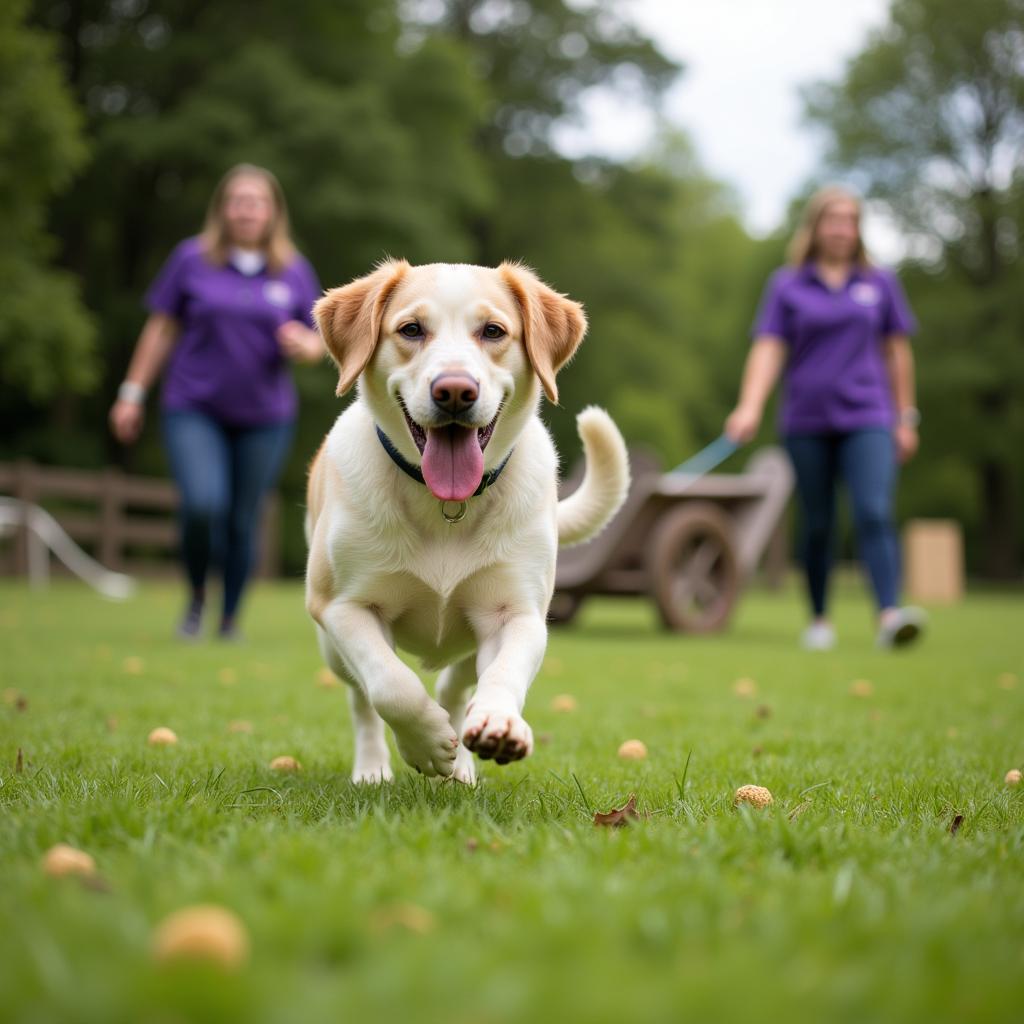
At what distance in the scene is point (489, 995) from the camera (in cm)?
130

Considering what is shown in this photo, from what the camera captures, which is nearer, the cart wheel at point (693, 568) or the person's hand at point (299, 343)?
the person's hand at point (299, 343)

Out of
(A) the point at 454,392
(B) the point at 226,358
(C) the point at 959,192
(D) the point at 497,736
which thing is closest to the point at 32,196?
(B) the point at 226,358

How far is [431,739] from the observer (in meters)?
2.86

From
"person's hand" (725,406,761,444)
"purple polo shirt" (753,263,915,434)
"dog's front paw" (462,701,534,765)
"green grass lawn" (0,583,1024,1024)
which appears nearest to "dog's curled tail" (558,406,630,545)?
"green grass lawn" (0,583,1024,1024)

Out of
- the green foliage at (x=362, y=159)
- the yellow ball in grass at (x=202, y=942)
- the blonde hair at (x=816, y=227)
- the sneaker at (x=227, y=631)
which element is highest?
the green foliage at (x=362, y=159)

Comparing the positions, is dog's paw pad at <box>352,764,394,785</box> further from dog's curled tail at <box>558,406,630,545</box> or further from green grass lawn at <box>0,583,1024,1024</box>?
dog's curled tail at <box>558,406,630,545</box>

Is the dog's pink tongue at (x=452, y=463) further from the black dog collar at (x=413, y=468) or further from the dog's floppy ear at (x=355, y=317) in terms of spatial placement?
the dog's floppy ear at (x=355, y=317)

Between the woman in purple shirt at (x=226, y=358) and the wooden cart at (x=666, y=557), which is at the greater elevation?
the woman in purple shirt at (x=226, y=358)

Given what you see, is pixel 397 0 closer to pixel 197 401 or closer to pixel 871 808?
pixel 197 401

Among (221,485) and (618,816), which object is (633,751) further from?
(221,485)

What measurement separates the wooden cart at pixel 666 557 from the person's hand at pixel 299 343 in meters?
3.44

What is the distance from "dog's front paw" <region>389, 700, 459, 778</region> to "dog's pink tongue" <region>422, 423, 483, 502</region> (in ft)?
1.80

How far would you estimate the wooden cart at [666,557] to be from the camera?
33.8 ft

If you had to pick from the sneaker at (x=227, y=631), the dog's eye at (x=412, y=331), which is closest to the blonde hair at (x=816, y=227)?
the sneaker at (x=227, y=631)
